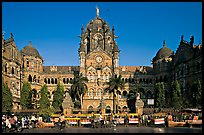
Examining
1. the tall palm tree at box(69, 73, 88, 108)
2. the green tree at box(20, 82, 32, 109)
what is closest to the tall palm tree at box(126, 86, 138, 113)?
the tall palm tree at box(69, 73, 88, 108)

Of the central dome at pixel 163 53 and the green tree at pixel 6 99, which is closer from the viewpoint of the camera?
the green tree at pixel 6 99

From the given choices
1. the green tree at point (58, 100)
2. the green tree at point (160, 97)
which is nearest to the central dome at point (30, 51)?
the green tree at point (58, 100)

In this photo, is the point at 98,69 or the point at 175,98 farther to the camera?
the point at 98,69

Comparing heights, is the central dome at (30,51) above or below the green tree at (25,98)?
above

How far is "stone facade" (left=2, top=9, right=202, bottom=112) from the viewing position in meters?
70.4

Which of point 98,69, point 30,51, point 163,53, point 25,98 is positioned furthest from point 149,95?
point 25,98

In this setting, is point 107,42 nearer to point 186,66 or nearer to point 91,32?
point 91,32

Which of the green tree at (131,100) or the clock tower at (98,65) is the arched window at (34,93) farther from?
the green tree at (131,100)

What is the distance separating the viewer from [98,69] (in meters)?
79.8

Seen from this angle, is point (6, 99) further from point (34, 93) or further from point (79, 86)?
point (34, 93)

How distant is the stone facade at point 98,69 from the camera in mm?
70438

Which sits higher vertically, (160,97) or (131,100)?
(160,97)

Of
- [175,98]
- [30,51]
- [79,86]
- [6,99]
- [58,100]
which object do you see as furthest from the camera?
[30,51]

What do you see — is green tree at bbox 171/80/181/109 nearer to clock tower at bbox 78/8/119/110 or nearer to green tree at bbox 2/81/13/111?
clock tower at bbox 78/8/119/110
